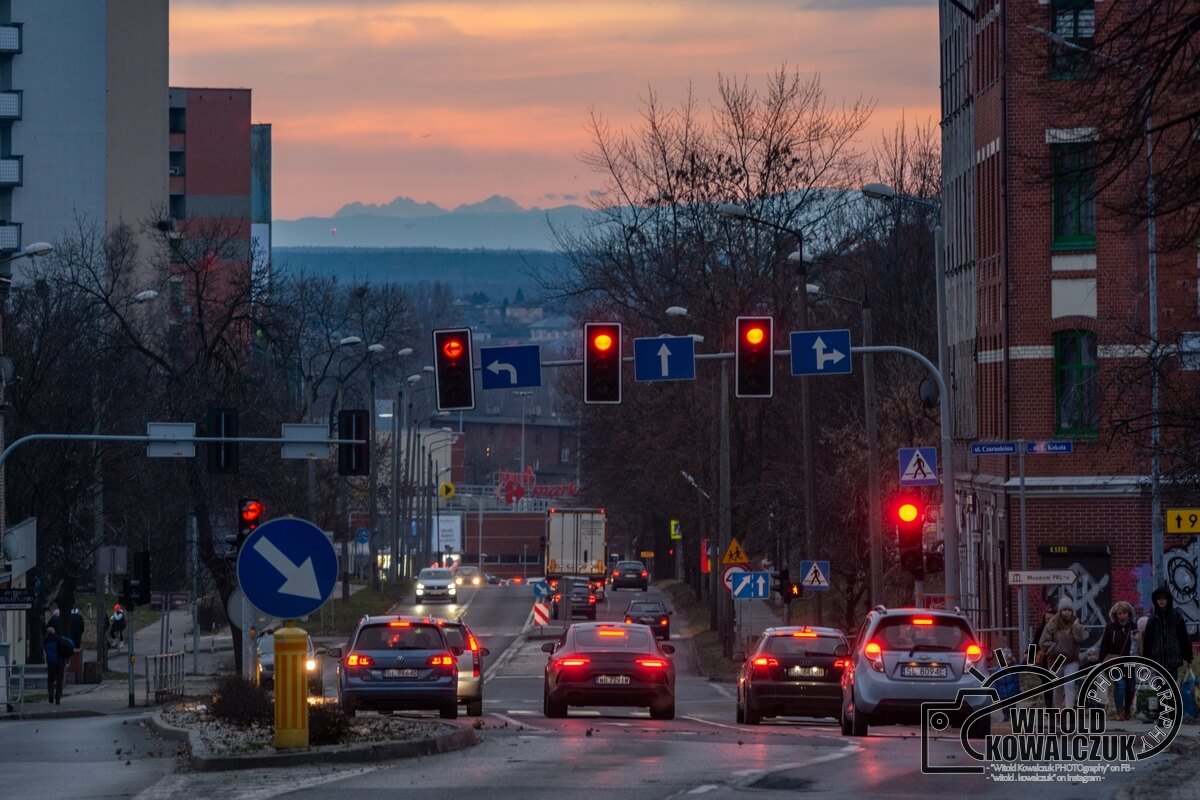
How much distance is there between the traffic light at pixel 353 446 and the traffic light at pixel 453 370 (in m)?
7.60

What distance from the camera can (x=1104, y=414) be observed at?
4269 centimetres

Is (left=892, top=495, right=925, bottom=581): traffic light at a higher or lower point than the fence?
higher

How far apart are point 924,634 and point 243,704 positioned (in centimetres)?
734

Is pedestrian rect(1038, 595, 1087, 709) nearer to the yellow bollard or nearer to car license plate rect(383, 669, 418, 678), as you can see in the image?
car license plate rect(383, 669, 418, 678)

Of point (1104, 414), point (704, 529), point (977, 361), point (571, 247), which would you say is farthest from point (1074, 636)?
point (571, 247)

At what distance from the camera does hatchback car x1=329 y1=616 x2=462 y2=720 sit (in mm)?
27234

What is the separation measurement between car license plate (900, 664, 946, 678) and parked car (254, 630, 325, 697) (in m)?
6.41

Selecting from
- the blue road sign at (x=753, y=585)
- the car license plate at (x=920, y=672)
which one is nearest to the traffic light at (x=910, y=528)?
the car license plate at (x=920, y=672)

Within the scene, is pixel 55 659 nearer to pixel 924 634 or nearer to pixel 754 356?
pixel 754 356

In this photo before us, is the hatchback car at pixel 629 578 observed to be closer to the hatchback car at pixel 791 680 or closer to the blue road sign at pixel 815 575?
the blue road sign at pixel 815 575

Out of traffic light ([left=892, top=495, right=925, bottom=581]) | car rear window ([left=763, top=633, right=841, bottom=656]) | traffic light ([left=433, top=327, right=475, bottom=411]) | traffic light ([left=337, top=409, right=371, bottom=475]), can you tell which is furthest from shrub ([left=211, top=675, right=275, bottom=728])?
traffic light ([left=337, top=409, right=371, bottom=475])

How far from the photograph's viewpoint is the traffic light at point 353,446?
133 ft

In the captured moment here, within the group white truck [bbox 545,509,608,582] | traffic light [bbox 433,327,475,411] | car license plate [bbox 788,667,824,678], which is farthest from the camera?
white truck [bbox 545,509,608,582]

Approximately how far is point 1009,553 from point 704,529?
981 inches
